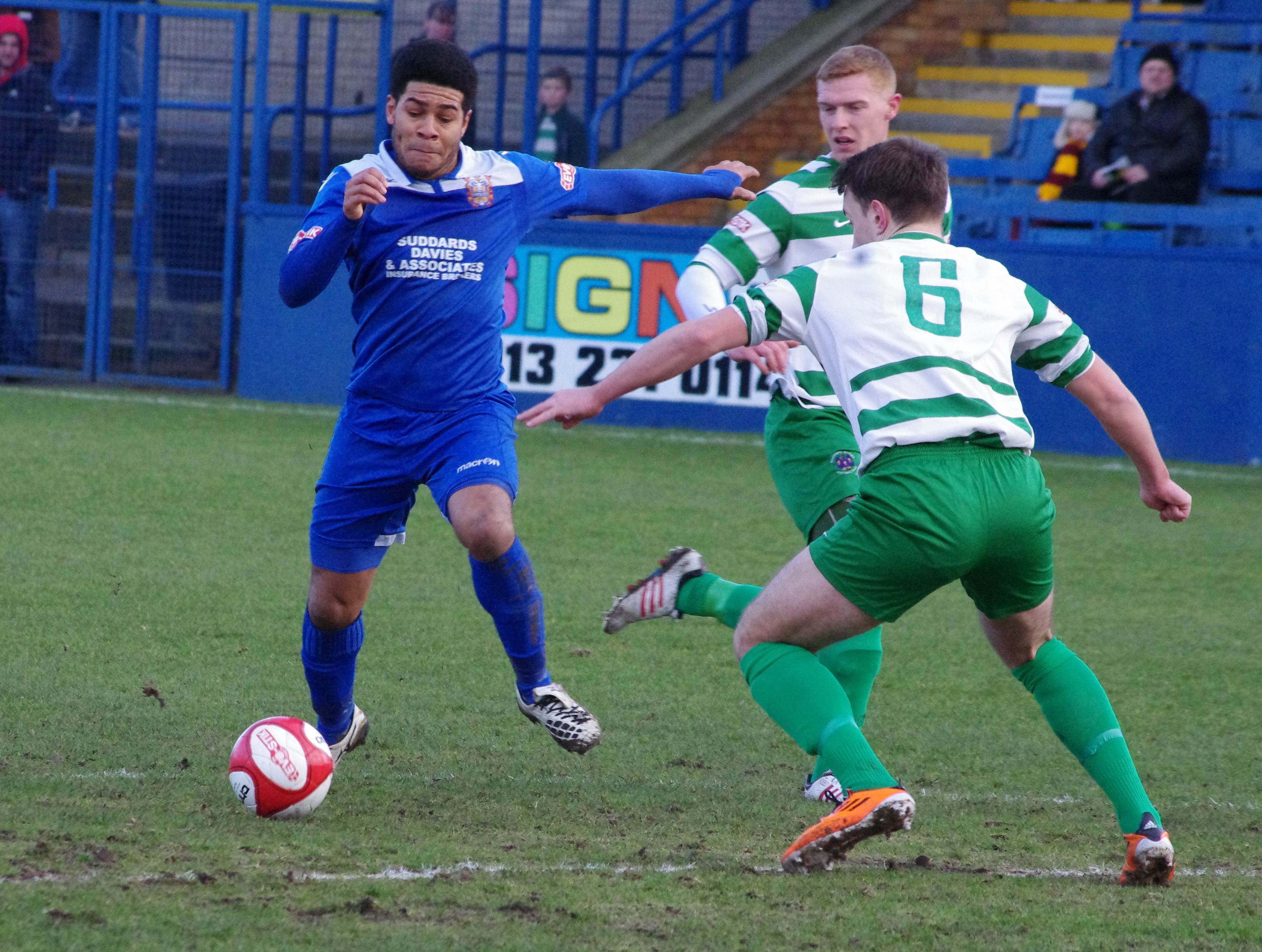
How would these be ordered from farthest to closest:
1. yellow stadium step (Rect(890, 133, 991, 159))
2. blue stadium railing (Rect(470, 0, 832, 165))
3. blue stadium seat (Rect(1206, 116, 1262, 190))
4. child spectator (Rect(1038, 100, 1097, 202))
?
yellow stadium step (Rect(890, 133, 991, 159))
blue stadium railing (Rect(470, 0, 832, 165))
blue stadium seat (Rect(1206, 116, 1262, 190))
child spectator (Rect(1038, 100, 1097, 202))

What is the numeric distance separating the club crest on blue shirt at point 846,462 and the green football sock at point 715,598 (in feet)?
1.39

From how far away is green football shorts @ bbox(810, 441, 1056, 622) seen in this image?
3.68 m

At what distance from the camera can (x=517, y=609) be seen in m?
4.68

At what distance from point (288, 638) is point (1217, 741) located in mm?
3261

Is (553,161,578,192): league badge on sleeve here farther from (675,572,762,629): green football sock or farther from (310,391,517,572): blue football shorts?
(675,572,762,629): green football sock

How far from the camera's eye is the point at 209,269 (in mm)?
13734

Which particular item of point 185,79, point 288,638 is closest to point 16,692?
point 288,638

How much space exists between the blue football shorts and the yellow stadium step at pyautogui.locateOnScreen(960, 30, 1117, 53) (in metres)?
14.5

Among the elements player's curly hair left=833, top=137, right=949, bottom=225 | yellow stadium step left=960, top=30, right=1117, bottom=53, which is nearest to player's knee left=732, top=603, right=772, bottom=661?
player's curly hair left=833, top=137, right=949, bottom=225

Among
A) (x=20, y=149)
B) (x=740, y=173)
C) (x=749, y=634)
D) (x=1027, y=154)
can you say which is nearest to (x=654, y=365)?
(x=749, y=634)

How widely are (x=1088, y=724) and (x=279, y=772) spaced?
1960 millimetres

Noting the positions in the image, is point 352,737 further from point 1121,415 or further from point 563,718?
point 1121,415

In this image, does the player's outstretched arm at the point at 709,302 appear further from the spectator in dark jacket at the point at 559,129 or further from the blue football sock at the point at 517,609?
the spectator in dark jacket at the point at 559,129

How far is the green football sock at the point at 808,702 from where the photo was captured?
3781 millimetres
